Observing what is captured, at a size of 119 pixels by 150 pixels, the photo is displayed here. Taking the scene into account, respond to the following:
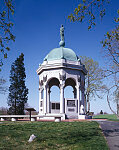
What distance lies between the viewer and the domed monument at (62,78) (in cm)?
2711

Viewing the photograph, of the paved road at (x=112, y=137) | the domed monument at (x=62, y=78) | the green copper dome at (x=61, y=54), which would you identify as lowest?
the paved road at (x=112, y=137)

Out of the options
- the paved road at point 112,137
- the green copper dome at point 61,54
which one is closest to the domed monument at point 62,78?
the green copper dome at point 61,54

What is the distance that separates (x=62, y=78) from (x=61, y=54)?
381cm

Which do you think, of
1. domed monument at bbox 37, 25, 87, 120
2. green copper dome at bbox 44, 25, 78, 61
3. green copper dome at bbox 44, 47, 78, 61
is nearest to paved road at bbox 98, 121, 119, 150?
domed monument at bbox 37, 25, 87, 120

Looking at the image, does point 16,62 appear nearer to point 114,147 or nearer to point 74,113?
point 74,113

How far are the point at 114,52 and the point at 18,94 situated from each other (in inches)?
1219

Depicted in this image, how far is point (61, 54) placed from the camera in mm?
28781

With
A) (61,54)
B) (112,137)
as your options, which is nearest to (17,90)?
(61,54)

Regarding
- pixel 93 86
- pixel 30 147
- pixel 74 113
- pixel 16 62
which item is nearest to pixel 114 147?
pixel 30 147

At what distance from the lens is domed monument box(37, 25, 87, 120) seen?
27.1 metres

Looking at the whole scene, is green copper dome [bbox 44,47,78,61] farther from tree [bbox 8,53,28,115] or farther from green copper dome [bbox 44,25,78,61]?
tree [bbox 8,53,28,115]

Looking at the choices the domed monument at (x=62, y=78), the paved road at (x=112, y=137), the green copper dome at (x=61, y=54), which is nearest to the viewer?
the paved road at (x=112, y=137)

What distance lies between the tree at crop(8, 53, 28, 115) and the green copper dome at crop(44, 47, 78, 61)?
9.95m

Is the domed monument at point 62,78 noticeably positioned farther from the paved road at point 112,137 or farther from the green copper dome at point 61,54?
the paved road at point 112,137
